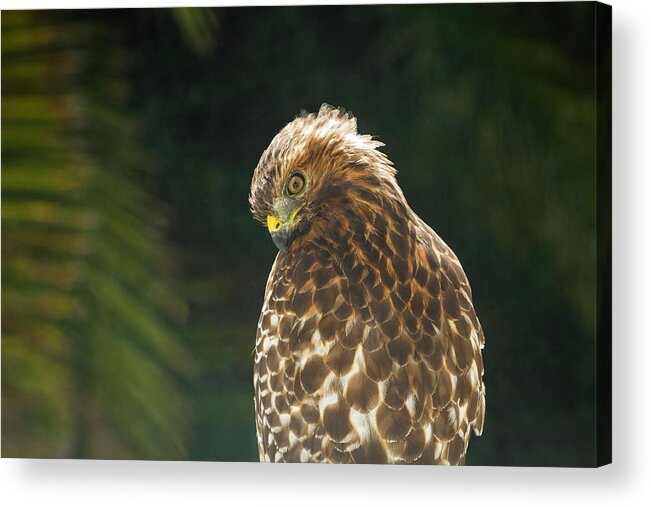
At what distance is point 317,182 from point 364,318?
41 centimetres

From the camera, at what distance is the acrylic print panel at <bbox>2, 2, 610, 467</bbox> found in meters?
3.12

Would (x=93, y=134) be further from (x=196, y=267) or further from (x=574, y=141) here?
(x=574, y=141)

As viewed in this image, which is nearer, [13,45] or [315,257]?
[315,257]

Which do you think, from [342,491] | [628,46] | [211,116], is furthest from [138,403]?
[628,46]

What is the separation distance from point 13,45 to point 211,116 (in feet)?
2.16

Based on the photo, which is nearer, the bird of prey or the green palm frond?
the bird of prey

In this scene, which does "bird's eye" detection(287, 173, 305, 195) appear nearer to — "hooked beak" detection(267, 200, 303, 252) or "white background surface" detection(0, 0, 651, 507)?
"hooked beak" detection(267, 200, 303, 252)

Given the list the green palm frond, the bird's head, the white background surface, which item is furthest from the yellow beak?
the white background surface

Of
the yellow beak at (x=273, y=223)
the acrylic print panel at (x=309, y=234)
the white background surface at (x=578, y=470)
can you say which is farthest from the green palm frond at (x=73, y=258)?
the yellow beak at (x=273, y=223)

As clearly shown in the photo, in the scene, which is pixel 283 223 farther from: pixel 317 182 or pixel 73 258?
pixel 73 258

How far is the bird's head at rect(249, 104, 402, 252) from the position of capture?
10.1ft

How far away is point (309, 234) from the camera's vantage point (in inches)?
122

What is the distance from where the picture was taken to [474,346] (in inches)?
124

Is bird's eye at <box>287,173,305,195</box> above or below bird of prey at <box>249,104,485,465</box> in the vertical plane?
above
